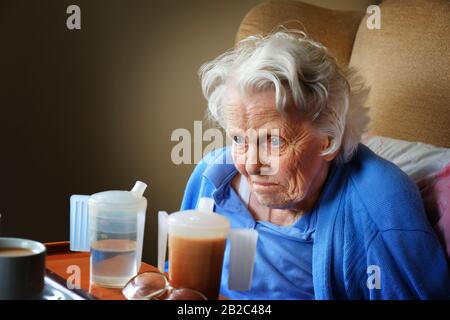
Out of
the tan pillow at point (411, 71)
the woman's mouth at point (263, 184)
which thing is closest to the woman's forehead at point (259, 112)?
the woman's mouth at point (263, 184)

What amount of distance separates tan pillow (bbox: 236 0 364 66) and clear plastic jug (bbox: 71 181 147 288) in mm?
921

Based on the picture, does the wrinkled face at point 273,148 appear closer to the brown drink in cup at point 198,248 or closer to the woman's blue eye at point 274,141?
the woman's blue eye at point 274,141

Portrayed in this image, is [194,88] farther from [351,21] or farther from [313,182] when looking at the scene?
[313,182]

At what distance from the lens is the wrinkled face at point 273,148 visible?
1.31m

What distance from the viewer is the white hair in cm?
130

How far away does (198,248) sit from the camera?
3.37 ft

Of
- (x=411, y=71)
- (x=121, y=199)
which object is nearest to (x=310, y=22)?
(x=411, y=71)

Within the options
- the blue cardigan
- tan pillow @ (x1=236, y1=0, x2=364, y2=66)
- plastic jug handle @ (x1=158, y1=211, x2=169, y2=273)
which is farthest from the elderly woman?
tan pillow @ (x1=236, y1=0, x2=364, y2=66)

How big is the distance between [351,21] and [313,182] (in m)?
0.84

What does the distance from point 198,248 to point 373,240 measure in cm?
42

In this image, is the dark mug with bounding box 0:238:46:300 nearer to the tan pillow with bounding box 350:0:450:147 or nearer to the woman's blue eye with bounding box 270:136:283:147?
the woman's blue eye with bounding box 270:136:283:147

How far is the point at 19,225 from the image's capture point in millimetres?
2117

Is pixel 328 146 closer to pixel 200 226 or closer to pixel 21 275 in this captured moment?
pixel 200 226
